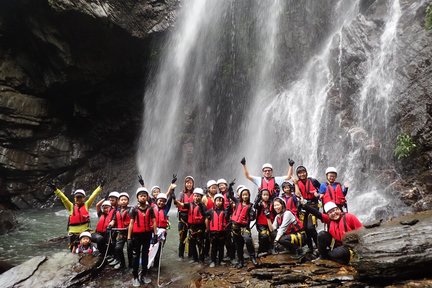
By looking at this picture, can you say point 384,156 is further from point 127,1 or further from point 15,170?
point 15,170

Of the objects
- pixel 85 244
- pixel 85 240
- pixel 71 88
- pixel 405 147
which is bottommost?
pixel 85 244

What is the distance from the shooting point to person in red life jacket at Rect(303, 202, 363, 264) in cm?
700

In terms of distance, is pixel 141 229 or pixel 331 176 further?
pixel 331 176

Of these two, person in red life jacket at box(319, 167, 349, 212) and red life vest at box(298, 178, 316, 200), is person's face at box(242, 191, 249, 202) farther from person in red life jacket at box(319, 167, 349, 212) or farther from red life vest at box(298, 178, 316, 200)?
person in red life jacket at box(319, 167, 349, 212)

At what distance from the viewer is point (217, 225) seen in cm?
830

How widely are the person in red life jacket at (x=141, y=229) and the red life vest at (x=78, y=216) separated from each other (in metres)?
3.00

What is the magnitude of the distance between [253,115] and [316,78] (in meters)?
5.05

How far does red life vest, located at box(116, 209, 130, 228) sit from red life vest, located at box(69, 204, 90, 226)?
63.5 inches

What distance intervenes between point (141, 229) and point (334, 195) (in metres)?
4.63

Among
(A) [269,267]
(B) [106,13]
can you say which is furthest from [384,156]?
(B) [106,13]

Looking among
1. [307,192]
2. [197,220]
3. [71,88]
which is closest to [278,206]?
[307,192]

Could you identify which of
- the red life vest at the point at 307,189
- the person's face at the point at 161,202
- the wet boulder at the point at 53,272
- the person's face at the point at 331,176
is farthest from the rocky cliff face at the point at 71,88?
the person's face at the point at 331,176

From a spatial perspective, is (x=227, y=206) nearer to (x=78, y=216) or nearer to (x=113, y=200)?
(x=113, y=200)

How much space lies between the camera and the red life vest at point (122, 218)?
9.07 metres
